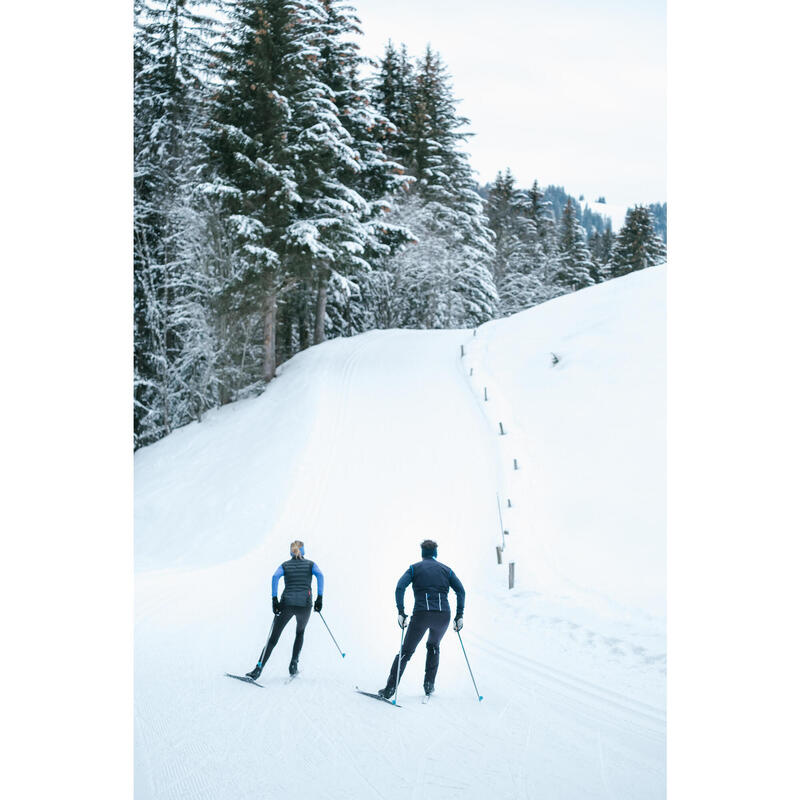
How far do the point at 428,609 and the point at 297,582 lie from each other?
154 cm

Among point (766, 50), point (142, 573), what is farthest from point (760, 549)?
point (142, 573)

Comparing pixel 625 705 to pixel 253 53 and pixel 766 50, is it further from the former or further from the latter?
pixel 253 53

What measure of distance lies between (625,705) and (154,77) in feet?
75.6

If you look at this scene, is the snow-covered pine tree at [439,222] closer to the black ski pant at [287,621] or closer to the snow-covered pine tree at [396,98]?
the snow-covered pine tree at [396,98]

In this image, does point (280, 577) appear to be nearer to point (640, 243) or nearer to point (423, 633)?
point (423, 633)

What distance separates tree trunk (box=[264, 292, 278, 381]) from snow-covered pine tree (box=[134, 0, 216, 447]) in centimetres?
179

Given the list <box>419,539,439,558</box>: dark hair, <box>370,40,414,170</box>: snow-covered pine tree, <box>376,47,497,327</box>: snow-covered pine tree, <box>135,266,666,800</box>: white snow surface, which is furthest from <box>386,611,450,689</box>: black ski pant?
<box>370,40,414,170</box>: snow-covered pine tree

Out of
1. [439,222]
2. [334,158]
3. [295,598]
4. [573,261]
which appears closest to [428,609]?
[295,598]

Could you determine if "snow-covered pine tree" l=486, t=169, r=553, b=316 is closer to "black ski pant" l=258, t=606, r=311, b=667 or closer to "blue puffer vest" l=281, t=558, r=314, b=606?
"blue puffer vest" l=281, t=558, r=314, b=606

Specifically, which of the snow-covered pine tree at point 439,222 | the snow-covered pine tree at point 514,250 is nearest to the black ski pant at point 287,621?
the snow-covered pine tree at point 439,222

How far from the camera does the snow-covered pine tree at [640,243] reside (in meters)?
39.3

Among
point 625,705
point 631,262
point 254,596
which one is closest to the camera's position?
point 625,705

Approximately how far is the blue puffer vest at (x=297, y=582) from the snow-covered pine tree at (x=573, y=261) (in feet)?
126
